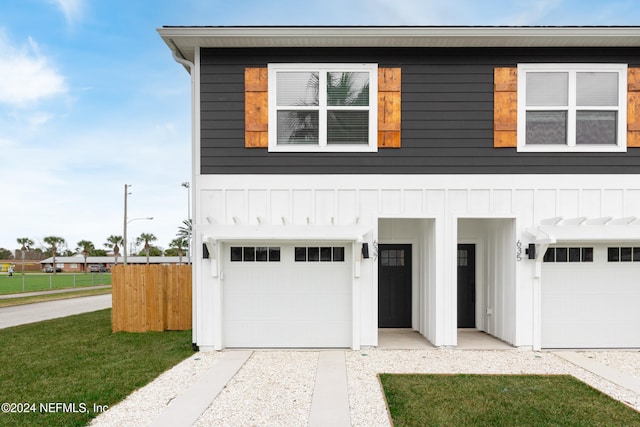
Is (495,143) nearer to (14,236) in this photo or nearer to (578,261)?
(578,261)

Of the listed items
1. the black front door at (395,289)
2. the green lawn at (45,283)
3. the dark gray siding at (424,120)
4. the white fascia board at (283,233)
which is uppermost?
the dark gray siding at (424,120)

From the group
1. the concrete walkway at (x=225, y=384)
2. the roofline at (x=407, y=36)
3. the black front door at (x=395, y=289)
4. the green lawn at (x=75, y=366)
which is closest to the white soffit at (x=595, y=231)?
the black front door at (x=395, y=289)

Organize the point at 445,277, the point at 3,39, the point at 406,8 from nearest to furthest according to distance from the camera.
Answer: the point at 445,277 < the point at 406,8 < the point at 3,39

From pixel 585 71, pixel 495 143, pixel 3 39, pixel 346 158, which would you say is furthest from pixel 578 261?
pixel 3 39

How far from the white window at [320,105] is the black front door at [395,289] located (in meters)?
2.71

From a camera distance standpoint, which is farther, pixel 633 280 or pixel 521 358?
pixel 633 280

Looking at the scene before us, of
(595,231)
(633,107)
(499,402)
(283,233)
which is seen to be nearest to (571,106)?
(633,107)

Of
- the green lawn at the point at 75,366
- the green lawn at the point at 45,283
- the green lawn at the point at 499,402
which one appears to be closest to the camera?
the green lawn at the point at 499,402

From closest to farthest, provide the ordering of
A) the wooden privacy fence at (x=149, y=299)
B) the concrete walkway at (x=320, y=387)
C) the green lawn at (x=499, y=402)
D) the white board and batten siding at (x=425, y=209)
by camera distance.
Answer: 1. the green lawn at (x=499, y=402)
2. the concrete walkway at (x=320, y=387)
3. the white board and batten siding at (x=425, y=209)
4. the wooden privacy fence at (x=149, y=299)

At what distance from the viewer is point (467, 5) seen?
12445 millimetres

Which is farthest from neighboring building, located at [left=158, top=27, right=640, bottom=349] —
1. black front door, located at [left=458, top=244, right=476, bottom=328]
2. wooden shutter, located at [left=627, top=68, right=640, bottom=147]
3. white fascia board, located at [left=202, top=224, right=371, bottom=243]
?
black front door, located at [left=458, top=244, right=476, bottom=328]

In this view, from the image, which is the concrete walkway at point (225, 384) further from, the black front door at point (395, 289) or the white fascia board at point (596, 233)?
the white fascia board at point (596, 233)

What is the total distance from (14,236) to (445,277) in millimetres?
92059

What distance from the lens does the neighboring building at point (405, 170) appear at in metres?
6.95
